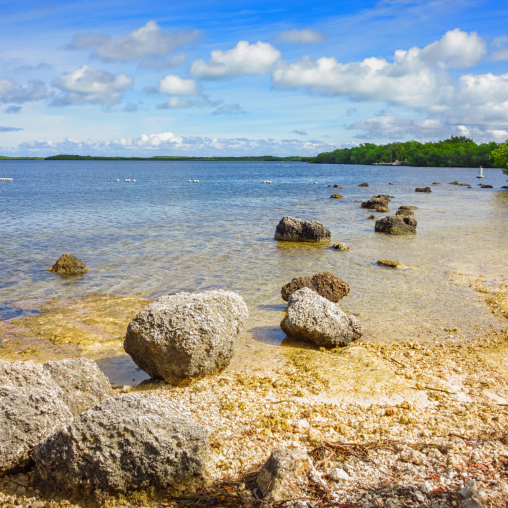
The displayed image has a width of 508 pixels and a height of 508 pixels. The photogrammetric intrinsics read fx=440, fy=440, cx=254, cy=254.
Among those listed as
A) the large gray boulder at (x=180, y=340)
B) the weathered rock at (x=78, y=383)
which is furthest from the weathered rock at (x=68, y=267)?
the weathered rock at (x=78, y=383)

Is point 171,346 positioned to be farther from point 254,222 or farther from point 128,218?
point 128,218

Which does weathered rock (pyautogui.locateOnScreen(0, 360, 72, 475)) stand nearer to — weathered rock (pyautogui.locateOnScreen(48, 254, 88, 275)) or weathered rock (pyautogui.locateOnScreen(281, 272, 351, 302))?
weathered rock (pyautogui.locateOnScreen(281, 272, 351, 302))

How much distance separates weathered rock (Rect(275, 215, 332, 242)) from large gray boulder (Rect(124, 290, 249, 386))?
47.2 ft

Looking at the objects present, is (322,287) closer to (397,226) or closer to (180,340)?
(180,340)

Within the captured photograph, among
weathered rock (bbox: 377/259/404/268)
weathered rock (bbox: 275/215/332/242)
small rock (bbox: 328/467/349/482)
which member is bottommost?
small rock (bbox: 328/467/349/482)

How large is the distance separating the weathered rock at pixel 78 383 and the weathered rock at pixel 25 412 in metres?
0.29

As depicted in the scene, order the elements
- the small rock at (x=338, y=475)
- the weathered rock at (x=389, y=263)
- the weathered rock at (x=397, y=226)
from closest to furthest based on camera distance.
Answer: the small rock at (x=338, y=475) → the weathered rock at (x=389, y=263) → the weathered rock at (x=397, y=226)

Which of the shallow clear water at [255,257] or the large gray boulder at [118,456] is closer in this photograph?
the large gray boulder at [118,456]

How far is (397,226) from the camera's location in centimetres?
2391

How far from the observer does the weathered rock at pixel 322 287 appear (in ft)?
38.2

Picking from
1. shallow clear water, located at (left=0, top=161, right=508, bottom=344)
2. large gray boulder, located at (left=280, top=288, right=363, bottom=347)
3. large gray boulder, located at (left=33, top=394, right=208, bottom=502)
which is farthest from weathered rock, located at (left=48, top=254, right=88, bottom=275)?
large gray boulder, located at (left=33, top=394, right=208, bottom=502)

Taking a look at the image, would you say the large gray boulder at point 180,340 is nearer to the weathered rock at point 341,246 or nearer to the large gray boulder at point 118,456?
the large gray boulder at point 118,456

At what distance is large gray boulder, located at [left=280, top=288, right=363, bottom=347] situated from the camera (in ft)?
28.6

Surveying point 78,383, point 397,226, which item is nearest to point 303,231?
point 397,226
